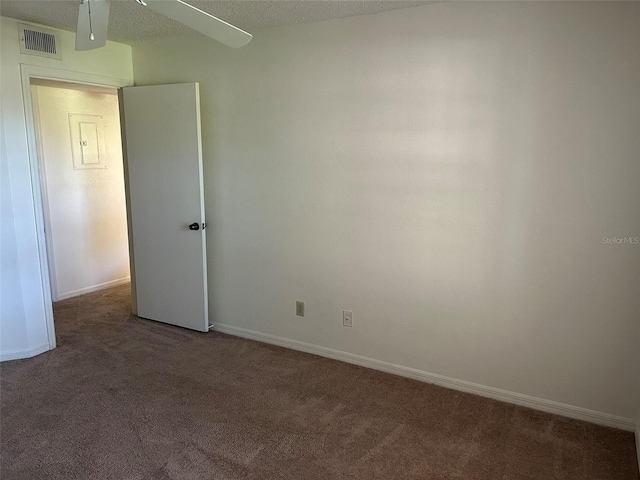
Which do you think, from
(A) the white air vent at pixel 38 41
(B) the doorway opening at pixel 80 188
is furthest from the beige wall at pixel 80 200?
(A) the white air vent at pixel 38 41

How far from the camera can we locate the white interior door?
3617 mm

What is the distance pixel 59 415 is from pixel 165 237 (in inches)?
63.6

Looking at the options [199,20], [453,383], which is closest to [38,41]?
[199,20]

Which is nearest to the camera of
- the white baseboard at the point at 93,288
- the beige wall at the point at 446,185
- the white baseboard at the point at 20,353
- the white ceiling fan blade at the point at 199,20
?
the white ceiling fan blade at the point at 199,20

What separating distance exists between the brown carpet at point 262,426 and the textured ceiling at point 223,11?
231 cm

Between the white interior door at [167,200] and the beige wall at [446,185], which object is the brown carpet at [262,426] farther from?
the white interior door at [167,200]

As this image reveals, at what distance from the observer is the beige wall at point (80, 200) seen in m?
4.51

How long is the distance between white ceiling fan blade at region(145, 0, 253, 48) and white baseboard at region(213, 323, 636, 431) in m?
2.23

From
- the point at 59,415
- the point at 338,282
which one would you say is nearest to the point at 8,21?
the point at 59,415

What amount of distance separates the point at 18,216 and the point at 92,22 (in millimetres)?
1933

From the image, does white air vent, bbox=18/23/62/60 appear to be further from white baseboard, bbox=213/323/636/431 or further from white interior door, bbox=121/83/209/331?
white baseboard, bbox=213/323/636/431

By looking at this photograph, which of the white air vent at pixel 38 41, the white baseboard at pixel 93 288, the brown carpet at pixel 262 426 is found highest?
the white air vent at pixel 38 41

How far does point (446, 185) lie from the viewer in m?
2.80

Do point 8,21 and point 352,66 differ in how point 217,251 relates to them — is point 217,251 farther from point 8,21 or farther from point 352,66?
point 8,21
